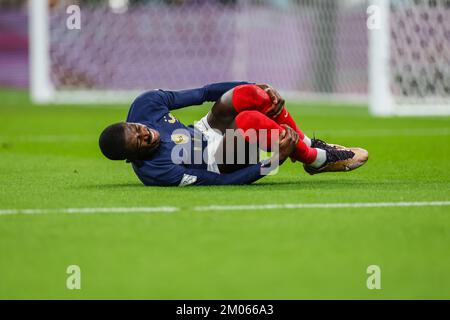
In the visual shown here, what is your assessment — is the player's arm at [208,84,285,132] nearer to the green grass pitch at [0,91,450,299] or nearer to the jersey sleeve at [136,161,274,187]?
the jersey sleeve at [136,161,274,187]

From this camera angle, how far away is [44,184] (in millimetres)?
8008

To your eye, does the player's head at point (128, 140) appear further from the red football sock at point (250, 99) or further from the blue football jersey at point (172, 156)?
the red football sock at point (250, 99)

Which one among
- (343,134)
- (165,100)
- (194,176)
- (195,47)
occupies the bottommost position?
(194,176)

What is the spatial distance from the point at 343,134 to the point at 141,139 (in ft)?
23.4

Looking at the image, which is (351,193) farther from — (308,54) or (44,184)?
(308,54)

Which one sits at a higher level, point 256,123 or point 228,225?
point 256,123

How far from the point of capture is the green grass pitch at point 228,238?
4.44 meters

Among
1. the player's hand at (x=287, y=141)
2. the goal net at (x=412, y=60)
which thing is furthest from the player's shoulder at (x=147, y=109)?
the goal net at (x=412, y=60)

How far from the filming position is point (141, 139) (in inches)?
279

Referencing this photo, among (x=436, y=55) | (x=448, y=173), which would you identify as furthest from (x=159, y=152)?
(x=436, y=55)

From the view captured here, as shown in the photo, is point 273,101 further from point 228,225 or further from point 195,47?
point 195,47

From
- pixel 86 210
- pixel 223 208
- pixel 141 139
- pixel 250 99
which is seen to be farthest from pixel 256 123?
pixel 86 210

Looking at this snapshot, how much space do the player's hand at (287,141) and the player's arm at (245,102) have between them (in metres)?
0.18
